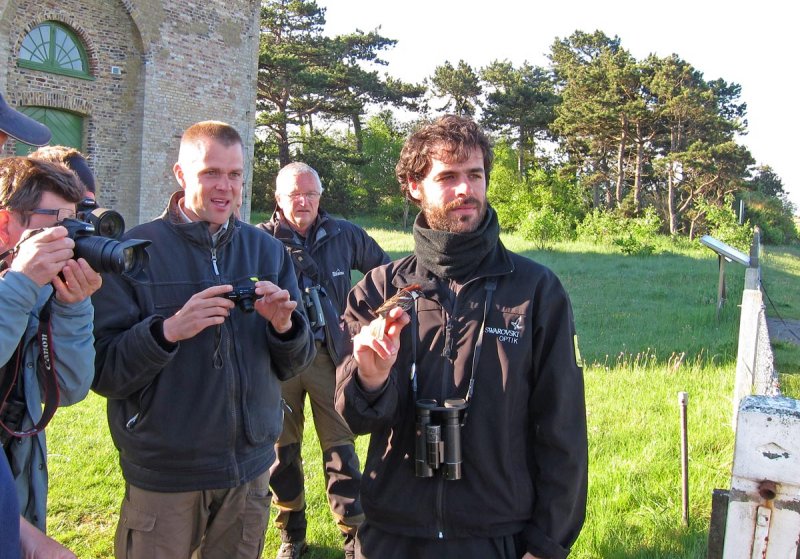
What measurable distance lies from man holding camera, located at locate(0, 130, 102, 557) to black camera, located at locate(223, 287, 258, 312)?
551 millimetres

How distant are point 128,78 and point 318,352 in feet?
45.9

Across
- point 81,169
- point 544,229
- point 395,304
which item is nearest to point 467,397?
point 395,304

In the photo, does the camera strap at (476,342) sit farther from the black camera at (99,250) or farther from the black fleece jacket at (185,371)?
the black camera at (99,250)

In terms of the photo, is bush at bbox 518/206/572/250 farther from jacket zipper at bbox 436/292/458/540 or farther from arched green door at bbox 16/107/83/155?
jacket zipper at bbox 436/292/458/540

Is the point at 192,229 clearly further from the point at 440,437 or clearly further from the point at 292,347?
the point at 440,437

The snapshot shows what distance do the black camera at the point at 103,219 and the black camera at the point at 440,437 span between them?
4.33 ft

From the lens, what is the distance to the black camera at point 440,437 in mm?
2273

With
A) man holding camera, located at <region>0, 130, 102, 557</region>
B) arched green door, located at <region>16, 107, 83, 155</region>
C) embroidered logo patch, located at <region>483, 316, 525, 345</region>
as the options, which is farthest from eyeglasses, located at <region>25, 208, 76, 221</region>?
arched green door, located at <region>16, 107, 83, 155</region>

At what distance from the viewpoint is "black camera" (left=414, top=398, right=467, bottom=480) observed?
2273 mm

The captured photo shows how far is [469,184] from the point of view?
2.55 m

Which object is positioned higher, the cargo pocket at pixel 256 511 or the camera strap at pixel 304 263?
the camera strap at pixel 304 263

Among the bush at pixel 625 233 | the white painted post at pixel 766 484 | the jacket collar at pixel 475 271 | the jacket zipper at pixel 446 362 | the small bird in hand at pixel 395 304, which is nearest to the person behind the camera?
the white painted post at pixel 766 484

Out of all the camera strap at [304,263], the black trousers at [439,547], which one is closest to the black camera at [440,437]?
the black trousers at [439,547]

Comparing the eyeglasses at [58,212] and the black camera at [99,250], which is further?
the eyeglasses at [58,212]
